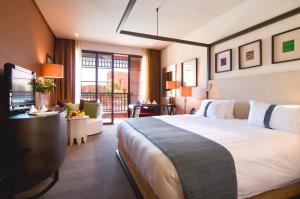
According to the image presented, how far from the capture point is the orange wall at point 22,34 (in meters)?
2.24

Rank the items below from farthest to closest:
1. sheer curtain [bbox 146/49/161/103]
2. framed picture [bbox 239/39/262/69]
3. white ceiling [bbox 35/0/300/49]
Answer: sheer curtain [bbox 146/49/161/103] → white ceiling [bbox 35/0/300/49] → framed picture [bbox 239/39/262/69]

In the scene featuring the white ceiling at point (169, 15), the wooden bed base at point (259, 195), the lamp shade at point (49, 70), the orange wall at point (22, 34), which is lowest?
the wooden bed base at point (259, 195)

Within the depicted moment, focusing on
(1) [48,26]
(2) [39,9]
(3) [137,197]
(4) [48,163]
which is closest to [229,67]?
(3) [137,197]

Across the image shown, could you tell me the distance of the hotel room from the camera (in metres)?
1.44

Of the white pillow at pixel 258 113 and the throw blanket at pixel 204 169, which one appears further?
the white pillow at pixel 258 113

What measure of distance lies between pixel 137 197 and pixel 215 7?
3.63 metres

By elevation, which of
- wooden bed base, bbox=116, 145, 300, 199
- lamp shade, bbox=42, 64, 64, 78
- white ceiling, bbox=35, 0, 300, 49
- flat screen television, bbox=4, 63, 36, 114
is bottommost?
wooden bed base, bbox=116, 145, 300, 199

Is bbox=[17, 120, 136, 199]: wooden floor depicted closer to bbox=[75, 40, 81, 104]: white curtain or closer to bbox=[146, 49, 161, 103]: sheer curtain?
bbox=[75, 40, 81, 104]: white curtain

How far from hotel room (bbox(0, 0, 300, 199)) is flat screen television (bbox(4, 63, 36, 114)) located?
15 mm

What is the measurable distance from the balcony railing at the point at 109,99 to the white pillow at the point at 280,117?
190 inches

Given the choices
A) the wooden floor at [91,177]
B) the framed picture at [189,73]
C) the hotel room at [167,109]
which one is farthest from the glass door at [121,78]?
the wooden floor at [91,177]

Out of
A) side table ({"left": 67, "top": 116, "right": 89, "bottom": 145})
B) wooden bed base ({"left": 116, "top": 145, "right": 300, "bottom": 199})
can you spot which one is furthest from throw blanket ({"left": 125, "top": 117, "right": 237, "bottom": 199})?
side table ({"left": 67, "top": 116, "right": 89, "bottom": 145})

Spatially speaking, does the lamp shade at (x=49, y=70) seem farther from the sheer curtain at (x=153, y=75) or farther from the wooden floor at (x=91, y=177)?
the sheer curtain at (x=153, y=75)

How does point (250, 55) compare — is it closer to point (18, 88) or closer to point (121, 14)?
point (121, 14)
